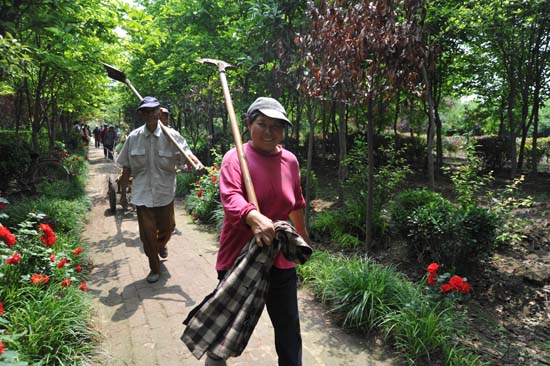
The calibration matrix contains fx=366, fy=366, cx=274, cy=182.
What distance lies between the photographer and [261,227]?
1.72 m

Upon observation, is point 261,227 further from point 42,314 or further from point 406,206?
point 406,206

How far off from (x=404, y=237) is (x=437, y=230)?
64 cm

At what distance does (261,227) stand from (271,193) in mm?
379

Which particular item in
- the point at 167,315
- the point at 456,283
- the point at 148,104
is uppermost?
the point at 148,104

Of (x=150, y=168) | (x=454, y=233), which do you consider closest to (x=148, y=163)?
(x=150, y=168)

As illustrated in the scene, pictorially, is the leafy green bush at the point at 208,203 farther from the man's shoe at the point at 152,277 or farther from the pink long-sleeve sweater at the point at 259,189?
the pink long-sleeve sweater at the point at 259,189

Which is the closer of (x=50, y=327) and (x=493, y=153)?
(x=50, y=327)

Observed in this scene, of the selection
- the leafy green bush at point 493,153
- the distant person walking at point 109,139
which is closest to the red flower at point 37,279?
the leafy green bush at point 493,153

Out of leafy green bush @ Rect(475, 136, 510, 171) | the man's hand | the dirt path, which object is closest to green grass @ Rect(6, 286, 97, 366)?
the dirt path

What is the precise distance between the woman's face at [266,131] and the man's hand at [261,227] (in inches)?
19.0

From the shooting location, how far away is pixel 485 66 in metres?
11.9

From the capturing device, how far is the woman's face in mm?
2041

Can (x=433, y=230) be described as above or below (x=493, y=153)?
below

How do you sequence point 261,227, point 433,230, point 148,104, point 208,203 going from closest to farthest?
1. point 261,227
2. point 148,104
3. point 433,230
4. point 208,203
